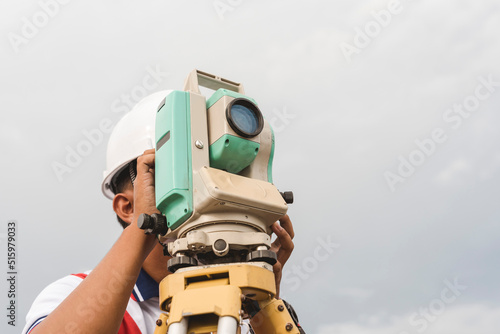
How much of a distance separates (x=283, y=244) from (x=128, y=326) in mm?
866

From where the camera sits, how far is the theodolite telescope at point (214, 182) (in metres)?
1.59

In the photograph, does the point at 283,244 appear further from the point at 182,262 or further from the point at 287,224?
the point at 182,262

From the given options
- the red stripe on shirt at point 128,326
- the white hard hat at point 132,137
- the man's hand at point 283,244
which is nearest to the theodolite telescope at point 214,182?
the man's hand at point 283,244

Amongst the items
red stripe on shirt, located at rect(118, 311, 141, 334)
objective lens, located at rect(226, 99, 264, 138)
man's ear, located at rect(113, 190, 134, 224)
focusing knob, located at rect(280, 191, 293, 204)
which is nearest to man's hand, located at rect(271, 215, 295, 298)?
focusing knob, located at rect(280, 191, 293, 204)

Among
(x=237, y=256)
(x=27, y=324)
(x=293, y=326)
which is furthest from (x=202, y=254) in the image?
(x=27, y=324)

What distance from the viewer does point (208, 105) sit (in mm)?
1921

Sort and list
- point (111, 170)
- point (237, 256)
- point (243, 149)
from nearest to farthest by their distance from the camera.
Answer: point (237, 256)
point (243, 149)
point (111, 170)

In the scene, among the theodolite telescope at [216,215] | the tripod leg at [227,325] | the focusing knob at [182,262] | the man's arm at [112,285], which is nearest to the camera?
the tripod leg at [227,325]

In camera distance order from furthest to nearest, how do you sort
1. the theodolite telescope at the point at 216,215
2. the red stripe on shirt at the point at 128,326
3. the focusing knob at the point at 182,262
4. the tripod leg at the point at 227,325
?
the red stripe on shirt at the point at 128,326
the focusing knob at the point at 182,262
the theodolite telescope at the point at 216,215
the tripod leg at the point at 227,325

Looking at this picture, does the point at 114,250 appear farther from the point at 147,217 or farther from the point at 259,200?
the point at 259,200

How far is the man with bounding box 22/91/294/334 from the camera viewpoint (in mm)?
1695

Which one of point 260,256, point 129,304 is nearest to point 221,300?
point 260,256

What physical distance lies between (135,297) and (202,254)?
0.93m

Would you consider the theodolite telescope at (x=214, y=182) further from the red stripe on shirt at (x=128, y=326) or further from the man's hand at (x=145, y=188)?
the red stripe on shirt at (x=128, y=326)
